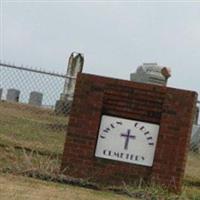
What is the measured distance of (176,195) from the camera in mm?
9195

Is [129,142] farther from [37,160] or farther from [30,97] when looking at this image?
[30,97]

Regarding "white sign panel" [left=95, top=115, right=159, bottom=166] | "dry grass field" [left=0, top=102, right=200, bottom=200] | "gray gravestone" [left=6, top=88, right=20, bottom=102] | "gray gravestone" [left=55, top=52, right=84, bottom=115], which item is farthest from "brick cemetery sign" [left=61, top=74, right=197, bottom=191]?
"gray gravestone" [left=6, top=88, right=20, bottom=102]

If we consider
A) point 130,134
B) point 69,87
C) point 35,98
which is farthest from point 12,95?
point 130,134

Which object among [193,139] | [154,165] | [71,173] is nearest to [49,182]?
[71,173]

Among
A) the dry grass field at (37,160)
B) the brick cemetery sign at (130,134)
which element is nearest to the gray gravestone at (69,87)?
the dry grass field at (37,160)

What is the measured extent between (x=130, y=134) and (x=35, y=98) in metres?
5.21

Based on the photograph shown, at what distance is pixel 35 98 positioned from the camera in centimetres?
1427

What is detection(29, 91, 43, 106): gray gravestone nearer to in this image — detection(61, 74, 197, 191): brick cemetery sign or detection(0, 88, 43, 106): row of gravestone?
detection(0, 88, 43, 106): row of gravestone

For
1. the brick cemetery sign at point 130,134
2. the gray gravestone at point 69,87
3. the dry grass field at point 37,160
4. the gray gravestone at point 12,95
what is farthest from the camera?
the gray gravestone at point 12,95

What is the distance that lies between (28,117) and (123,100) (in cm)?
489

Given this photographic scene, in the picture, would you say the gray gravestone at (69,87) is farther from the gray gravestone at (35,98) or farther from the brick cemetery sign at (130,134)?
the brick cemetery sign at (130,134)

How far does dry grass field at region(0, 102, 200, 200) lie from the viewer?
801 cm

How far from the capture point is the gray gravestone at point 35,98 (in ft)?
44.9

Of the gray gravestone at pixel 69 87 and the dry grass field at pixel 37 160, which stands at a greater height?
the gray gravestone at pixel 69 87
